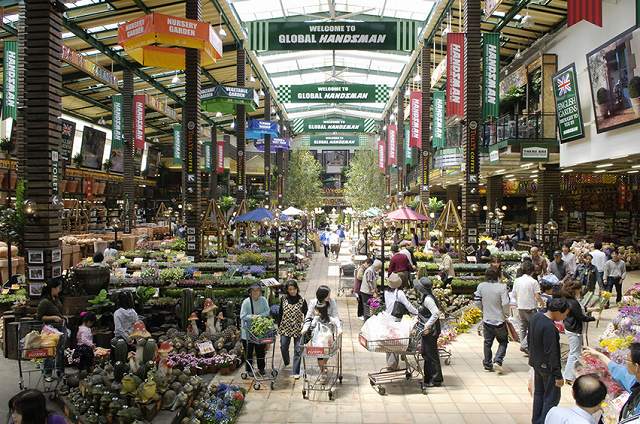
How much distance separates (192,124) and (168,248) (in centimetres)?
583

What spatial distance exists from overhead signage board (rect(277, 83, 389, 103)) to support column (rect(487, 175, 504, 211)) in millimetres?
7317

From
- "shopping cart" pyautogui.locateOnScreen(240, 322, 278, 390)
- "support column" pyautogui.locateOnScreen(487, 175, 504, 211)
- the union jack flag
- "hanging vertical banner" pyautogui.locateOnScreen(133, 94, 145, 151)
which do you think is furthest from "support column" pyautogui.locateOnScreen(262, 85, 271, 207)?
"shopping cart" pyautogui.locateOnScreen(240, 322, 278, 390)

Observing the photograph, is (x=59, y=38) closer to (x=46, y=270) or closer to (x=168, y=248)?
(x=46, y=270)

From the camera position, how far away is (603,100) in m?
14.0

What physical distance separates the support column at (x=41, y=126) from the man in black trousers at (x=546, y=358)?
773 cm

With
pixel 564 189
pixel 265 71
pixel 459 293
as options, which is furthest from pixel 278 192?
pixel 459 293

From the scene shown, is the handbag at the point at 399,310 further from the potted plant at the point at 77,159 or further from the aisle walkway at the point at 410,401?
the potted plant at the point at 77,159

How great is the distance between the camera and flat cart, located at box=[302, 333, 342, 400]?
7.00 meters

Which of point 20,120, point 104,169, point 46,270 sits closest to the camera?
point 46,270

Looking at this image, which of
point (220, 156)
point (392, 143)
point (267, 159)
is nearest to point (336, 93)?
point (267, 159)

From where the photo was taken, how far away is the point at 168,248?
67.6ft

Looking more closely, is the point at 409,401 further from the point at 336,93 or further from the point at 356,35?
the point at 336,93

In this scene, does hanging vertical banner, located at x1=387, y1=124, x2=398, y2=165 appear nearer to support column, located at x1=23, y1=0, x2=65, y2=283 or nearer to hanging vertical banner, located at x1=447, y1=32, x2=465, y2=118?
hanging vertical banner, located at x1=447, y1=32, x2=465, y2=118

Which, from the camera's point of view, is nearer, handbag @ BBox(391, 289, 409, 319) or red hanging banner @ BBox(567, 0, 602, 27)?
handbag @ BBox(391, 289, 409, 319)
